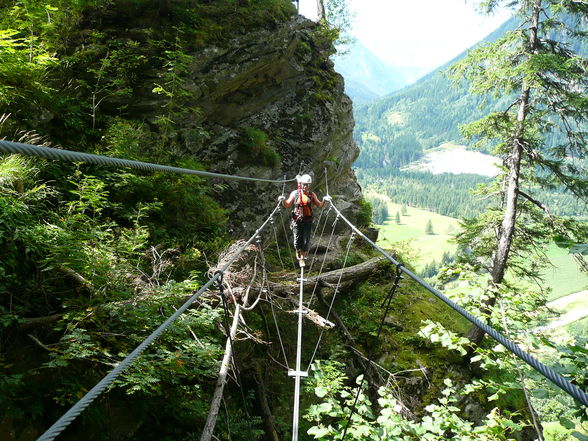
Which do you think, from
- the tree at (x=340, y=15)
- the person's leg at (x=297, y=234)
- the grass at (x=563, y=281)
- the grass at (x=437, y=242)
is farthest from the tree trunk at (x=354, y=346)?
the grass at (x=563, y=281)

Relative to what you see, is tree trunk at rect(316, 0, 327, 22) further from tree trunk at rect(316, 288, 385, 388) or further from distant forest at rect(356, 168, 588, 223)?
distant forest at rect(356, 168, 588, 223)

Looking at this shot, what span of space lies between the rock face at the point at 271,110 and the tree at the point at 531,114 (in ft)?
13.9

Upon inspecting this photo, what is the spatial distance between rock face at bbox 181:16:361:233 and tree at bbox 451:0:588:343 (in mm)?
4223

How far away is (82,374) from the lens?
2912 mm

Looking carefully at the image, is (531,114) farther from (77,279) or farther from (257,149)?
(77,279)

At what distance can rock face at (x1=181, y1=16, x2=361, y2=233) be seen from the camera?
323 inches

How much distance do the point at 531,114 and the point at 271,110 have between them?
6.83 metres

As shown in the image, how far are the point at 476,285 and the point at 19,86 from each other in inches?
248

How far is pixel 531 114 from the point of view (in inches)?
337

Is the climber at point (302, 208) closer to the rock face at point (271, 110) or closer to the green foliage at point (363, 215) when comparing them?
the rock face at point (271, 110)

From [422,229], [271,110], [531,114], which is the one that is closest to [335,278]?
[271,110]

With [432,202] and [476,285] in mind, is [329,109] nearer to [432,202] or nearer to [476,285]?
[476,285]

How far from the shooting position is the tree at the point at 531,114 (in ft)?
25.9

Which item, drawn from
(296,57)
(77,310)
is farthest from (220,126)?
(77,310)
